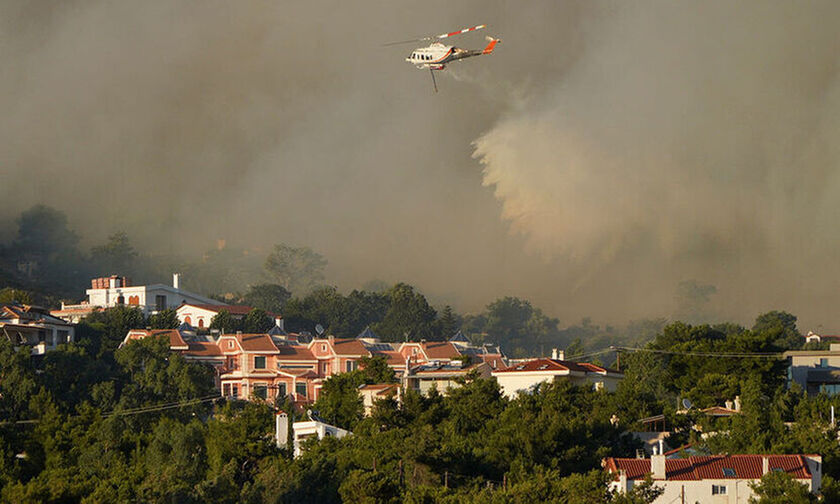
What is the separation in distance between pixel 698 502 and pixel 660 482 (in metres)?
1.17

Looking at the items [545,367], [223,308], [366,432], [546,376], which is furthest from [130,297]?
[366,432]

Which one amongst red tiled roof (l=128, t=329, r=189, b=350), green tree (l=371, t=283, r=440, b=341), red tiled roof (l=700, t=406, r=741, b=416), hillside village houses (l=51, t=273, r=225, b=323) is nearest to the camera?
red tiled roof (l=700, t=406, r=741, b=416)

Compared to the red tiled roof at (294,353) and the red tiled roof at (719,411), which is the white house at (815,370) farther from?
the red tiled roof at (294,353)

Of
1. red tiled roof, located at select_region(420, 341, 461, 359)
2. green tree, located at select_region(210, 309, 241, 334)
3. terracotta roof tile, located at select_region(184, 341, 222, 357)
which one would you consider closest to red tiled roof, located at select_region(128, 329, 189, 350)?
terracotta roof tile, located at select_region(184, 341, 222, 357)

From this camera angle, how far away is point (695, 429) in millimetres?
51875

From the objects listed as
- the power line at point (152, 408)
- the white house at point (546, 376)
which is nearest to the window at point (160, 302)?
the power line at point (152, 408)

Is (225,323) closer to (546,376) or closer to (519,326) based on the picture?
(546,376)

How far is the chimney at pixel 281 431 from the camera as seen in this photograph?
51894 mm

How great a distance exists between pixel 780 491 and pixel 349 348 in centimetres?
3838

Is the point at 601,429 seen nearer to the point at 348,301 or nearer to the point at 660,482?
the point at 660,482

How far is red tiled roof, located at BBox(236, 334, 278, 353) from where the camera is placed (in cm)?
7188

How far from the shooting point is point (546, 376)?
188ft

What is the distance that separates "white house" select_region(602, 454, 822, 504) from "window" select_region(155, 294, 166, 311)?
165 ft

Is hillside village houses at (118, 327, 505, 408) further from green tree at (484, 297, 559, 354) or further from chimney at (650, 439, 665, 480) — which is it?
green tree at (484, 297, 559, 354)
